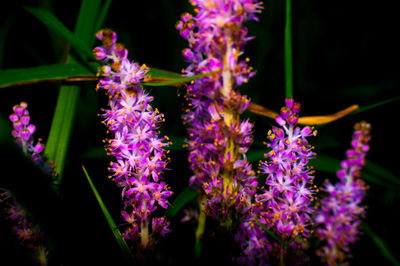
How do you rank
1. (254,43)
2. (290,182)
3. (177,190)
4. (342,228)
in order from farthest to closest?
(254,43), (177,190), (342,228), (290,182)

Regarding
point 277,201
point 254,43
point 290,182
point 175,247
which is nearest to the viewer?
point 290,182

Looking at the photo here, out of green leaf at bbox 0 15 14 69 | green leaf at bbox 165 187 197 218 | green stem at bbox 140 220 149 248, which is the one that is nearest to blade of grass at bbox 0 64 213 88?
green leaf at bbox 165 187 197 218

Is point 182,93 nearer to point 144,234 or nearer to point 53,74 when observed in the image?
point 53,74

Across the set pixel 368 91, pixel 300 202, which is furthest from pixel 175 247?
pixel 368 91

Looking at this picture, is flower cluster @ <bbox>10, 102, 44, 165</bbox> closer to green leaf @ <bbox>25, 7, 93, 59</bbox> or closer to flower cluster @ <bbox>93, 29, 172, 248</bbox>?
flower cluster @ <bbox>93, 29, 172, 248</bbox>

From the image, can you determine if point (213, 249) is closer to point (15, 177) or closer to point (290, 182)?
point (290, 182)

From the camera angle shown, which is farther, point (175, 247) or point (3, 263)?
point (175, 247)

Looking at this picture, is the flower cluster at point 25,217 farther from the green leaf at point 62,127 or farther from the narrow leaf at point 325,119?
the narrow leaf at point 325,119
